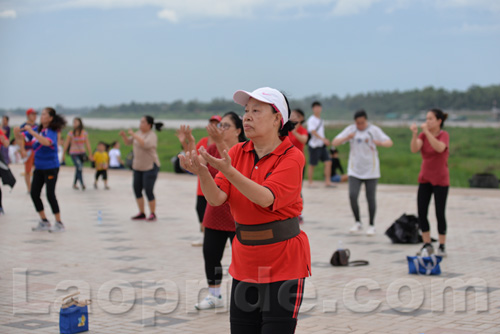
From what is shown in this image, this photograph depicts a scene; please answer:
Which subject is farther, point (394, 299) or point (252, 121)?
point (394, 299)

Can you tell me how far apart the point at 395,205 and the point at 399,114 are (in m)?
92.0

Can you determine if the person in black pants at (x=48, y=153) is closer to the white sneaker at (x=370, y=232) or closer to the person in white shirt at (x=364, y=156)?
the person in white shirt at (x=364, y=156)

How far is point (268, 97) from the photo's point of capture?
3.62 m

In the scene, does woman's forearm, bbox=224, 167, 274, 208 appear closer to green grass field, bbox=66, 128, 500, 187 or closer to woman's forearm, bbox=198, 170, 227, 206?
woman's forearm, bbox=198, 170, 227, 206

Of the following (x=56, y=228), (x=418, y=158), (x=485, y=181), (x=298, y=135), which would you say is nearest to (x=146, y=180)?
(x=56, y=228)

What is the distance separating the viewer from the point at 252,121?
3.64 meters

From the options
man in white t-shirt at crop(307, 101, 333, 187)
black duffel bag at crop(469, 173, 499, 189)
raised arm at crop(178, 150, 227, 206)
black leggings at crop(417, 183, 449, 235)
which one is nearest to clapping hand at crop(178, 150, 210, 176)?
raised arm at crop(178, 150, 227, 206)

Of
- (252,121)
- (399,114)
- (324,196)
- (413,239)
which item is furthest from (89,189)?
(399,114)

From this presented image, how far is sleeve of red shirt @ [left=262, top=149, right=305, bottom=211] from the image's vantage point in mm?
3488

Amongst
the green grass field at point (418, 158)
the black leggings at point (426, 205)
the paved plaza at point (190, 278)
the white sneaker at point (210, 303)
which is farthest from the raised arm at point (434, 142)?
the green grass field at point (418, 158)

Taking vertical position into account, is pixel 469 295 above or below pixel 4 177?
below

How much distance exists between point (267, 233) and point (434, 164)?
5490 millimetres

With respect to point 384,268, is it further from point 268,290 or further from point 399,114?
point 399,114

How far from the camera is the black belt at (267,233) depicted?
3615mm
